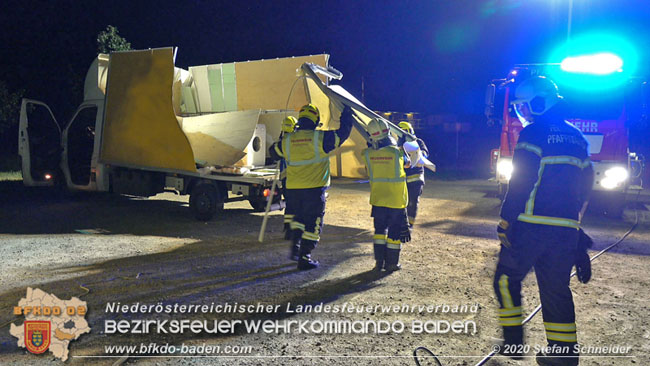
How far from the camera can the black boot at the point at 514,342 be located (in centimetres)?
318

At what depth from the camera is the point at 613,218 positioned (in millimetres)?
8781

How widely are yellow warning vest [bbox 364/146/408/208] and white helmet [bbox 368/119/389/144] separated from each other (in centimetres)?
14

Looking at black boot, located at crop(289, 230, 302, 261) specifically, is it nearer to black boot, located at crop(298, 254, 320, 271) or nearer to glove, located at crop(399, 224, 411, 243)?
black boot, located at crop(298, 254, 320, 271)

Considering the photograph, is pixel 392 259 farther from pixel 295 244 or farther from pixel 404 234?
pixel 295 244

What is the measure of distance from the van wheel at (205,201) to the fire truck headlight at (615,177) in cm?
672

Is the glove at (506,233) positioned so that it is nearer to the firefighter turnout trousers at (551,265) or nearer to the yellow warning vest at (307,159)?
the firefighter turnout trousers at (551,265)

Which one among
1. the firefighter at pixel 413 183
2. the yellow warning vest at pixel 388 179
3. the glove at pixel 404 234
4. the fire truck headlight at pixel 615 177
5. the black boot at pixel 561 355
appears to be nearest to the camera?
the black boot at pixel 561 355

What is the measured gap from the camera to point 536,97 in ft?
11.0

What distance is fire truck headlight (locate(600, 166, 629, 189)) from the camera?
7816 mm

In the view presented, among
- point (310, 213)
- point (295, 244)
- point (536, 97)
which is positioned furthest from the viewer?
point (295, 244)

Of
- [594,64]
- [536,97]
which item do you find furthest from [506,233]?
[594,64]

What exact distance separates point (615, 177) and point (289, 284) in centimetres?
629

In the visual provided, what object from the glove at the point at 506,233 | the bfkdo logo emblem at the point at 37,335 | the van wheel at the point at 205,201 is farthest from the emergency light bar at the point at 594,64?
the bfkdo logo emblem at the point at 37,335

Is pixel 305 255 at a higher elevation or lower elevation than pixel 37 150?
lower
